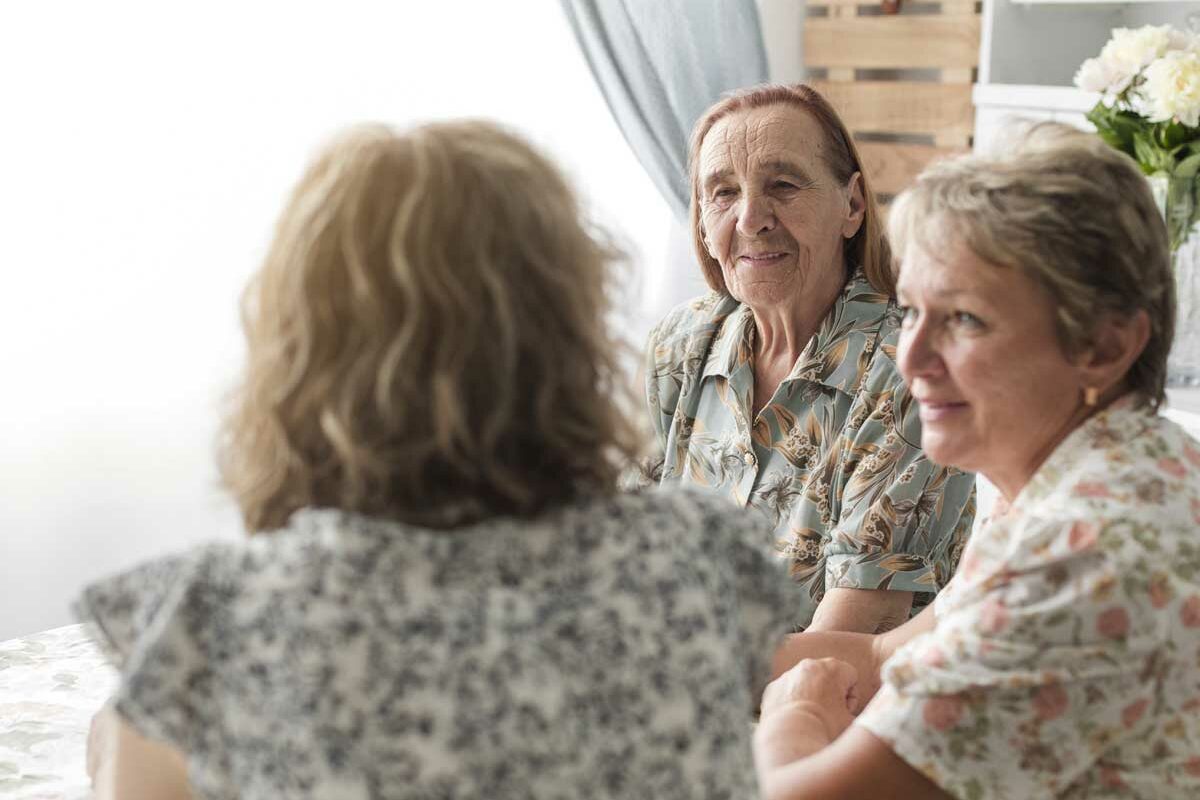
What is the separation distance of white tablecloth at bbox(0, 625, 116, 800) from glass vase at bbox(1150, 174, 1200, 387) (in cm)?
187

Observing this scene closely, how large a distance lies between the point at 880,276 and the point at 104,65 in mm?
1674

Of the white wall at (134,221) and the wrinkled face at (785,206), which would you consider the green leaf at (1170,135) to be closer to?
the wrinkled face at (785,206)

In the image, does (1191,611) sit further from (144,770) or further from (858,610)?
(144,770)

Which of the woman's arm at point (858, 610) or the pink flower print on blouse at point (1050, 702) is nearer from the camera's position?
the pink flower print on blouse at point (1050, 702)

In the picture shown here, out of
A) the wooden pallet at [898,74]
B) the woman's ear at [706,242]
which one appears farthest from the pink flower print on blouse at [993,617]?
the wooden pallet at [898,74]

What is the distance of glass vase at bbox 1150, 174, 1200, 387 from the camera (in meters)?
2.54

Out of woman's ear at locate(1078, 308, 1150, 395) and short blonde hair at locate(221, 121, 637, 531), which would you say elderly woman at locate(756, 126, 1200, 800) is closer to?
woman's ear at locate(1078, 308, 1150, 395)

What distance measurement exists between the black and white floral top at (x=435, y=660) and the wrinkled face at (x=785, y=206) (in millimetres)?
1071

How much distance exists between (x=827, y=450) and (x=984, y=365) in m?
0.70

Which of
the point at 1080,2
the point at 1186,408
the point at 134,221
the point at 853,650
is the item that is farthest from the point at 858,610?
the point at 1080,2

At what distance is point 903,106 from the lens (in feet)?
12.1

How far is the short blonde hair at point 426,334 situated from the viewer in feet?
2.87

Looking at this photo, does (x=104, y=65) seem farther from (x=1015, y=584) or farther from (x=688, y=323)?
(x=1015, y=584)

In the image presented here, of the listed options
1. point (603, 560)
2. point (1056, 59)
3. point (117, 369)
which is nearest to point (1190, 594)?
point (603, 560)
